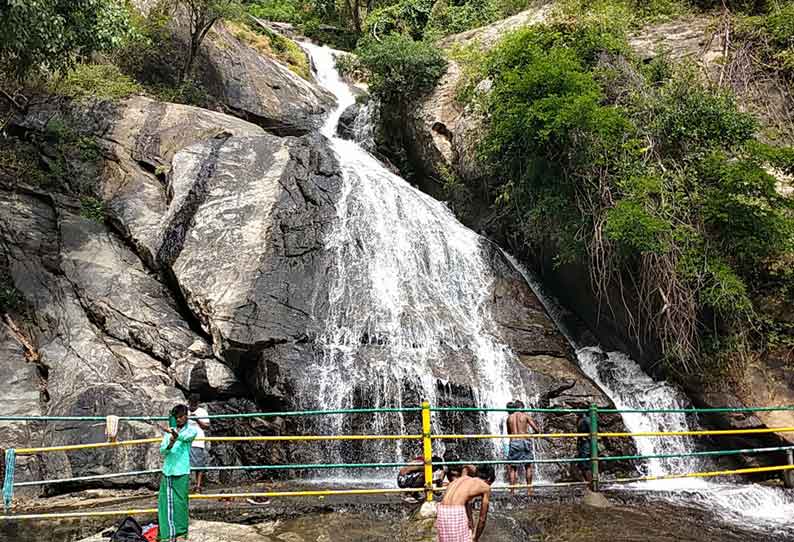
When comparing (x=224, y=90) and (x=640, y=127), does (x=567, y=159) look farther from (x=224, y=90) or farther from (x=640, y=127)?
(x=224, y=90)

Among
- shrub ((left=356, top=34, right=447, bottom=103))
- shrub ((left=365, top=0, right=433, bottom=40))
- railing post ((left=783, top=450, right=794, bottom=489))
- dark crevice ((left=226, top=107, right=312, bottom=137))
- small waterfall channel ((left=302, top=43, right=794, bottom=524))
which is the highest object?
shrub ((left=365, top=0, right=433, bottom=40))

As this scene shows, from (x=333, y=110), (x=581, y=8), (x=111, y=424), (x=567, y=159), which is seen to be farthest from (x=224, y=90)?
(x=111, y=424)

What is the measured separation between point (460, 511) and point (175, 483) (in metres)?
2.80

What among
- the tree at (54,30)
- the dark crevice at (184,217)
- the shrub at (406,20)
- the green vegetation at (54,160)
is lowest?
the dark crevice at (184,217)

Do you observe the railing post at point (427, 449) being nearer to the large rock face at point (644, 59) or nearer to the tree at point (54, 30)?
the large rock face at point (644, 59)

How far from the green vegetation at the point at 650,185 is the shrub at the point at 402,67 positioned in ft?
16.2

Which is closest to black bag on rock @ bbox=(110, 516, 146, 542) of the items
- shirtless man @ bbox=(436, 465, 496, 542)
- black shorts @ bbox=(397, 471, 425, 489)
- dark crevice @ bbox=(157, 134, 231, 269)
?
shirtless man @ bbox=(436, 465, 496, 542)

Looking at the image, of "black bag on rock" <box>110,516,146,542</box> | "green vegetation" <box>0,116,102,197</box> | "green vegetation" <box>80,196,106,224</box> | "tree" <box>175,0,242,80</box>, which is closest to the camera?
"black bag on rock" <box>110,516,146,542</box>

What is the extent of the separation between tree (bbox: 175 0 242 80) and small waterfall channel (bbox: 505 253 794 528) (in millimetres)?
11681

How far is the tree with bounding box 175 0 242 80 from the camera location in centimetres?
1933

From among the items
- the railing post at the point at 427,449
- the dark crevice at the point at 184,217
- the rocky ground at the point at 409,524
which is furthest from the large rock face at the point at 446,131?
the railing post at the point at 427,449

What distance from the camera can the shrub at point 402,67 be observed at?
1944cm

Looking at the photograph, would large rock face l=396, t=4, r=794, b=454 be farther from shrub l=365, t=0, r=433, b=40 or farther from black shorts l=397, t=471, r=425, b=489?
black shorts l=397, t=471, r=425, b=489

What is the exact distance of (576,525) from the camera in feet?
23.9
